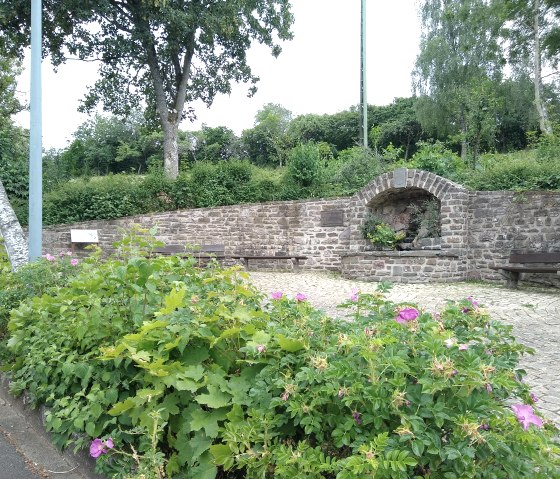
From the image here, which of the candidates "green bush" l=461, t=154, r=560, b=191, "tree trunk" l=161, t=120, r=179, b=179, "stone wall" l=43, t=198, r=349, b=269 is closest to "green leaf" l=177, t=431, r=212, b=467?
"green bush" l=461, t=154, r=560, b=191

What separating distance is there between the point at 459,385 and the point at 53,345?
90.8 inches

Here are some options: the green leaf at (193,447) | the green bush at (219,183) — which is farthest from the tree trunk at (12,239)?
the green bush at (219,183)

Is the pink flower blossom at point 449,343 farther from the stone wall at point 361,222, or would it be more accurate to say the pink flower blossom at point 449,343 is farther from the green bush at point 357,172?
the green bush at point 357,172

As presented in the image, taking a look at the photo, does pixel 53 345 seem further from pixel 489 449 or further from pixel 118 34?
pixel 118 34

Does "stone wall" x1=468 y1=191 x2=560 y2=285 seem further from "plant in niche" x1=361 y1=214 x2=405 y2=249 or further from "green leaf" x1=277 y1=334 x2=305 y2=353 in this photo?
"green leaf" x1=277 y1=334 x2=305 y2=353

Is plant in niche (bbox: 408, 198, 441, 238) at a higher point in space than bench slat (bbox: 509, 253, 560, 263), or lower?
higher

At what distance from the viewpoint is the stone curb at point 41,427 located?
7.67ft

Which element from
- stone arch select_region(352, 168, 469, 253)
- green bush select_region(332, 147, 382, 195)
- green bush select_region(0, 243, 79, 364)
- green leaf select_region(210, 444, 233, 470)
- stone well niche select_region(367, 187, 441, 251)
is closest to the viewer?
green leaf select_region(210, 444, 233, 470)

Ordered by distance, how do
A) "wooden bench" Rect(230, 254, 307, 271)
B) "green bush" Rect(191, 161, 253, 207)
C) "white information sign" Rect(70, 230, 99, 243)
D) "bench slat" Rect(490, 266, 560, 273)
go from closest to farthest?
"bench slat" Rect(490, 266, 560, 273), "wooden bench" Rect(230, 254, 307, 271), "white information sign" Rect(70, 230, 99, 243), "green bush" Rect(191, 161, 253, 207)

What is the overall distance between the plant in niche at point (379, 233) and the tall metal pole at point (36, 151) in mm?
7145

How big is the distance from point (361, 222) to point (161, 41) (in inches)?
400

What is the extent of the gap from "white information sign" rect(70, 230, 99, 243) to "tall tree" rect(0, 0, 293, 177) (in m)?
3.48

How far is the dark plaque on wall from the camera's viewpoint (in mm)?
12016

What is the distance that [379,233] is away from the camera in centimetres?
1080
